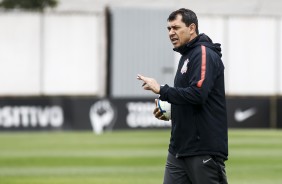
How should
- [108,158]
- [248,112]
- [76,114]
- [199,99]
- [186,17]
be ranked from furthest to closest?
[248,112], [76,114], [108,158], [186,17], [199,99]

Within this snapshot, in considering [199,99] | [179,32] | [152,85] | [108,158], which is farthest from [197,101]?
[108,158]

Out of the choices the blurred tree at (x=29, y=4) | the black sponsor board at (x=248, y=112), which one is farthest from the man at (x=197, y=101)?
the blurred tree at (x=29, y=4)

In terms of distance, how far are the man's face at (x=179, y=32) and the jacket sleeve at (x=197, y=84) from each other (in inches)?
6.8

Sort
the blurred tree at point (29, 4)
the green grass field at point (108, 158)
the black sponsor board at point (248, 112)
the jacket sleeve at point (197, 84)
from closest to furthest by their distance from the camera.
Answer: the jacket sleeve at point (197, 84) < the green grass field at point (108, 158) < the black sponsor board at point (248, 112) < the blurred tree at point (29, 4)

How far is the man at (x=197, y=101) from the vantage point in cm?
770

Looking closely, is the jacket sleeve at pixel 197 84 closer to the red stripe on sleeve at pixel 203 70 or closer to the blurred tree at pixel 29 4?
the red stripe on sleeve at pixel 203 70

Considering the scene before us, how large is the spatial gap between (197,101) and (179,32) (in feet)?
2.00

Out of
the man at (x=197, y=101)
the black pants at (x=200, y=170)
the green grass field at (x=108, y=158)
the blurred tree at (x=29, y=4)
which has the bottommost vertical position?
the green grass field at (x=108, y=158)

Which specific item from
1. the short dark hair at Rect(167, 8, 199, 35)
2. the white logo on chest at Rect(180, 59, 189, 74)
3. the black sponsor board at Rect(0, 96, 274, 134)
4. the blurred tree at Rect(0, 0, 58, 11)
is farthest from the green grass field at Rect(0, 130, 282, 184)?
the blurred tree at Rect(0, 0, 58, 11)

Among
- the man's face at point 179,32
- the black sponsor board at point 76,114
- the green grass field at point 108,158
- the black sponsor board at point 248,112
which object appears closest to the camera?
the man's face at point 179,32

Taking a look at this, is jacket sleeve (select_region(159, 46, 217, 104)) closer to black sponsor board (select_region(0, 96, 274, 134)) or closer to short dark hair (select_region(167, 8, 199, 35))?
short dark hair (select_region(167, 8, 199, 35))

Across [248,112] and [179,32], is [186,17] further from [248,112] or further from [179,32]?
[248,112]

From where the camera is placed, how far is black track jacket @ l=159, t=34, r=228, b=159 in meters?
7.67

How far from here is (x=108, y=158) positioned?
1939cm
